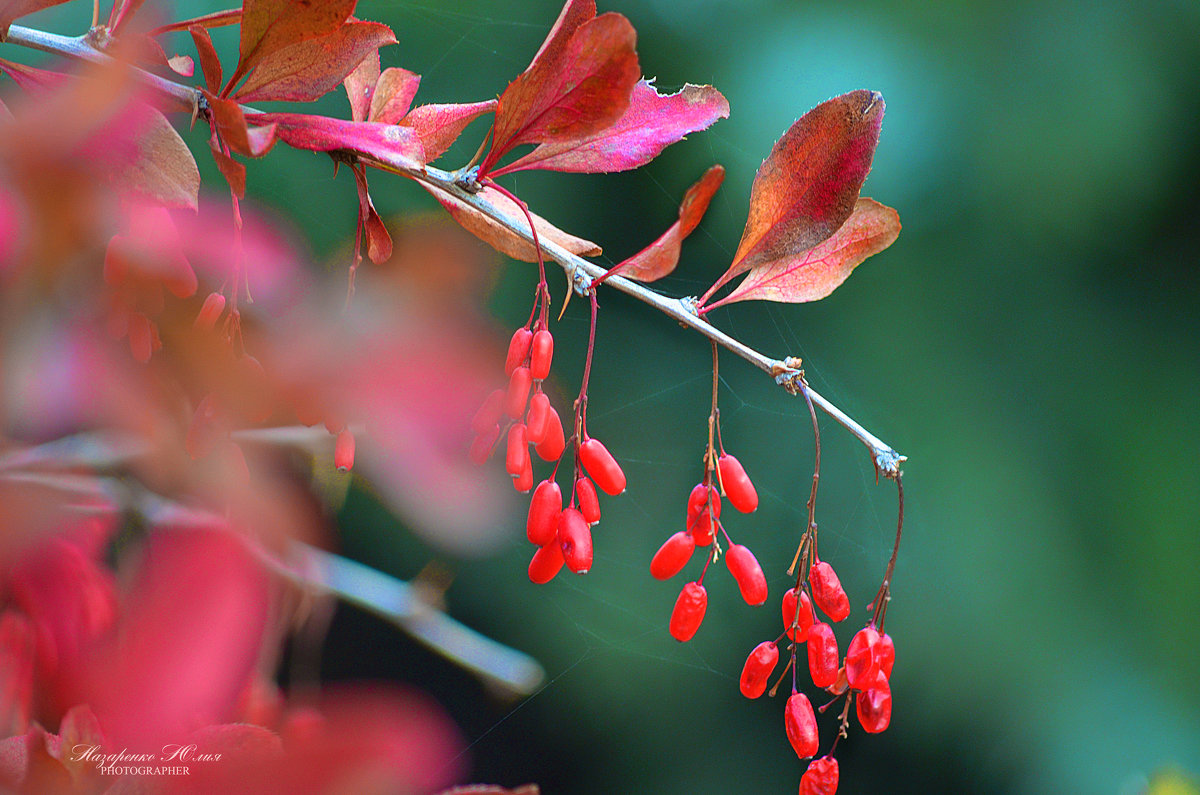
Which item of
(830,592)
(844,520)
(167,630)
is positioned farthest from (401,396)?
(844,520)

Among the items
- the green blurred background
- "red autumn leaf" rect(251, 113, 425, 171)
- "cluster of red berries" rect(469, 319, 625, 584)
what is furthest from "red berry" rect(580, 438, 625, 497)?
the green blurred background

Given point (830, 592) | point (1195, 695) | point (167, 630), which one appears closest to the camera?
point (167, 630)

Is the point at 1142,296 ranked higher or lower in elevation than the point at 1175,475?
higher

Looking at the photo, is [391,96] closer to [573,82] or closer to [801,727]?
[573,82]

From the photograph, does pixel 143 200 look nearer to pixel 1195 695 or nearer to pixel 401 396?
pixel 401 396

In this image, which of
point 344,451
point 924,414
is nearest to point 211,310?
point 344,451

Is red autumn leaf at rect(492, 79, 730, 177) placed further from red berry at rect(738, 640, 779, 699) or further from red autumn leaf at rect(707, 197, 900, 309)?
red berry at rect(738, 640, 779, 699)

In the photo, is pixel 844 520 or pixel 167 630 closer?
pixel 167 630

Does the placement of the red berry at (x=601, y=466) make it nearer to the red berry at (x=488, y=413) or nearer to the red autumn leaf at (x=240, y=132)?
the red berry at (x=488, y=413)

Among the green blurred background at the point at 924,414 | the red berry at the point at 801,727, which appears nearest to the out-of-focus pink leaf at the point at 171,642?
the red berry at the point at 801,727
